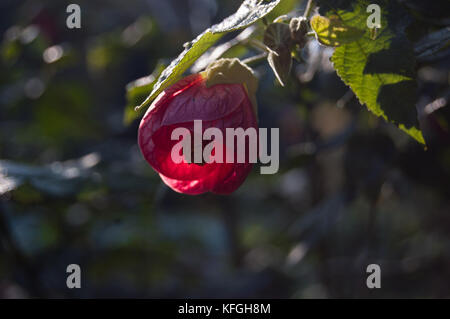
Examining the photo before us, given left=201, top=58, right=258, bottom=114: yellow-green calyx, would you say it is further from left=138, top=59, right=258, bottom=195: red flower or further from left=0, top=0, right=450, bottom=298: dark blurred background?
left=0, top=0, right=450, bottom=298: dark blurred background

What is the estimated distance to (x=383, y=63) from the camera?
0.37 metres

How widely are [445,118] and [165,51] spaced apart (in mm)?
736

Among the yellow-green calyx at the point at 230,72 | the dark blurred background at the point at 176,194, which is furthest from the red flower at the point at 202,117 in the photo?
the dark blurred background at the point at 176,194

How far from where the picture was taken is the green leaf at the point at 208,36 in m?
0.35

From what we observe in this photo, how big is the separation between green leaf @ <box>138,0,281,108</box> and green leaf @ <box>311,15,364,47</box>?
40 millimetres

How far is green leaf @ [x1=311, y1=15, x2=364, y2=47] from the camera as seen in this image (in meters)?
0.36

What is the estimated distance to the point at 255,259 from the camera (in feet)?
4.01

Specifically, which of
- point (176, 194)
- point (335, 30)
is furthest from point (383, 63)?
point (176, 194)

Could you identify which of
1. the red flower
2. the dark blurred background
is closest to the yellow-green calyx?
the red flower

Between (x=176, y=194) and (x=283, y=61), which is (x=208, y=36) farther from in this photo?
(x=176, y=194)

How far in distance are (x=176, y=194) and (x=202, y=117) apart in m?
0.40

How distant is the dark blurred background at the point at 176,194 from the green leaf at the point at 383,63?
0.36 ft

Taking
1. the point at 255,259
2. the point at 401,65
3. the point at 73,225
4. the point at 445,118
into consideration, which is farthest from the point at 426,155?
the point at 73,225
